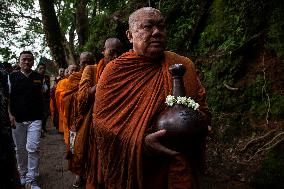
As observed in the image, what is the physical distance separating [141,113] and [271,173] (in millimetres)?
2696

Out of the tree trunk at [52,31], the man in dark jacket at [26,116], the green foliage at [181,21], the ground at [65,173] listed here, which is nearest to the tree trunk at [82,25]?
the tree trunk at [52,31]

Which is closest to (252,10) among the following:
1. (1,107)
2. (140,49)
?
(140,49)

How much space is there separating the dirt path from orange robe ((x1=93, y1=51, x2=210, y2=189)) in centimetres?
343

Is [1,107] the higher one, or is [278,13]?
[278,13]

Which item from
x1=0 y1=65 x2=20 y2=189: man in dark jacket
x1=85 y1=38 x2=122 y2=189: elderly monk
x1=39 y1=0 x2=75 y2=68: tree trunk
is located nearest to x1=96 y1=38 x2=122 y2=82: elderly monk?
x1=85 y1=38 x2=122 y2=189: elderly monk

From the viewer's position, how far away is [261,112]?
6.04 m

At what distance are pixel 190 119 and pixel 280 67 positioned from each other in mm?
4101

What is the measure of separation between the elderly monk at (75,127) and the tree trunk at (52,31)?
6830mm

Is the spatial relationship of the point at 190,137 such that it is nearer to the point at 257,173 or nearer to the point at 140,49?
the point at 140,49

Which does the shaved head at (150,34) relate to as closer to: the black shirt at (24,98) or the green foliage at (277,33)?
the black shirt at (24,98)

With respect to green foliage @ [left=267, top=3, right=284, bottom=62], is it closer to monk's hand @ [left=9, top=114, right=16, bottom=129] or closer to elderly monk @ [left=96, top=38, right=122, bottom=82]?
elderly monk @ [left=96, top=38, right=122, bottom=82]

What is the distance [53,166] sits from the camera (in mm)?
7711

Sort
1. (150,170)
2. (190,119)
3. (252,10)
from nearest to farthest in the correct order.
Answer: (190,119) → (150,170) → (252,10)

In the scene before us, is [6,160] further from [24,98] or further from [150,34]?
[24,98]
